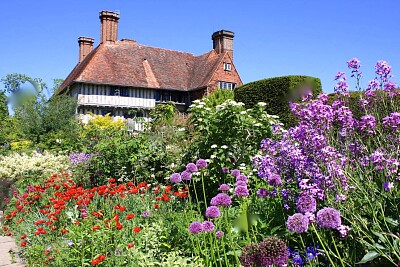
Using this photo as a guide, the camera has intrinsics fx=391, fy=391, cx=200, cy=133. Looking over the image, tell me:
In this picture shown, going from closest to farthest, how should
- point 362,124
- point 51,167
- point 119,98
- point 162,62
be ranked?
point 362,124, point 51,167, point 119,98, point 162,62

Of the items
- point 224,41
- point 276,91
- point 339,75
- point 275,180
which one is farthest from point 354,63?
point 224,41

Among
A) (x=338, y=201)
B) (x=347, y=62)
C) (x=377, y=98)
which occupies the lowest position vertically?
(x=338, y=201)

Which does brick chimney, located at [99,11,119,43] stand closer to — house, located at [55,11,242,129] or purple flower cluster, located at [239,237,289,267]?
house, located at [55,11,242,129]

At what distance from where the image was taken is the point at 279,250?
1.59 meters

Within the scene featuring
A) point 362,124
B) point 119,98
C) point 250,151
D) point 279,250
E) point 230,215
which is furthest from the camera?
point 119,98

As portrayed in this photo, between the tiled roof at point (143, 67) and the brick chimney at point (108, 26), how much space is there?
0.55 metres

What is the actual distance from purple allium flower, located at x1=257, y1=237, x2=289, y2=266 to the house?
85.4ft

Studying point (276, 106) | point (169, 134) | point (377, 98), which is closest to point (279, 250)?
point (377, 98)

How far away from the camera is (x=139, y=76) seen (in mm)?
29766

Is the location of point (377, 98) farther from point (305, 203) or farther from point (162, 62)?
point (162, 62)

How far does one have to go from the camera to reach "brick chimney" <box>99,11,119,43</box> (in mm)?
30641

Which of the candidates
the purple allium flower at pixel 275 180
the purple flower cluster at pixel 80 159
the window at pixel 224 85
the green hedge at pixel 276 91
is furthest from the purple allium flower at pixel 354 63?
the window at pixel 224 85

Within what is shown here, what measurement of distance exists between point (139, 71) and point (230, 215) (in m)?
27.7

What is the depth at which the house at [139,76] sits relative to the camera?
1105 inches
